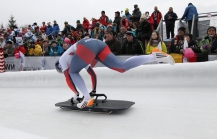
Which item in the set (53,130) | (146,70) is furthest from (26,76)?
(53,130)

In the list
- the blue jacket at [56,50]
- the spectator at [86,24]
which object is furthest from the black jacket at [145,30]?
the spectator at [86,24]

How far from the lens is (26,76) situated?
5359 millimetres

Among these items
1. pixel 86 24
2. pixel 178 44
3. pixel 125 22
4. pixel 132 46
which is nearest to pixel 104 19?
pixel 86 24

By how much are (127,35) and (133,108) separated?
9.08ft

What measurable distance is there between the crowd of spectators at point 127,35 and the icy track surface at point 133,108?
0.87 metres

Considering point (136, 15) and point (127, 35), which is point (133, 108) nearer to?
point (127, 35)

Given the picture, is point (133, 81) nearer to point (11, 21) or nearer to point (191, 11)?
point (191, 11)

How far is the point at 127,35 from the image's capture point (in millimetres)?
5422

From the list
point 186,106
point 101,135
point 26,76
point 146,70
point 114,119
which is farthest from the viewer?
point 26,76

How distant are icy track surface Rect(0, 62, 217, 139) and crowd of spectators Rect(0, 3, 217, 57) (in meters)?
0.87

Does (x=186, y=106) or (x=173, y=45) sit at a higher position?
(x=173, y=45)

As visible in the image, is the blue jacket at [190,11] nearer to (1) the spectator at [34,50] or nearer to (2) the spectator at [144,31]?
(2) the spectator at [144,31]

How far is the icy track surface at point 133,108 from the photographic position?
2.17 m

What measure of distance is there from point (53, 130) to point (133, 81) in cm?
227
